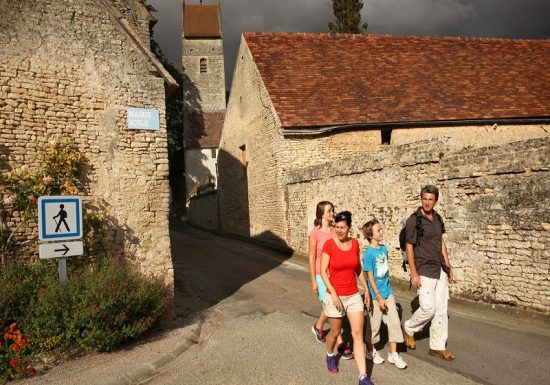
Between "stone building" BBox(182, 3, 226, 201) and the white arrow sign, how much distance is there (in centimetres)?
3654

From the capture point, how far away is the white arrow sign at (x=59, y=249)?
210 inches

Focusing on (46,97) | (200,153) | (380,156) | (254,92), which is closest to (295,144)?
(254,92)

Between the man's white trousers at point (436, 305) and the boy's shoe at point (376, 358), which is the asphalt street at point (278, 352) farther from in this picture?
the man's white trousers at point (436, 305)

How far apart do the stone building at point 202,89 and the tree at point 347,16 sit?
60.8 feet

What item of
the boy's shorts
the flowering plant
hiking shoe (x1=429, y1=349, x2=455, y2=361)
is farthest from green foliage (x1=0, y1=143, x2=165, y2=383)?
hiking shoe (x1=429, y1=349, x2=455, y2=361)

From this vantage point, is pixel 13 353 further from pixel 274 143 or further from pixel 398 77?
pixel 398 77

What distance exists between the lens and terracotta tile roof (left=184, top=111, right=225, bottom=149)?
1699 inches

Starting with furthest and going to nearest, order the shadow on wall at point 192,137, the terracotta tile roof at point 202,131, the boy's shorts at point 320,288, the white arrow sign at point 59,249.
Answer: the terracotta tile roof at point 202,131, the shadow on wall at point 192,137, the white arrow sign at point 59,249, the boy's shorts at point 320,288

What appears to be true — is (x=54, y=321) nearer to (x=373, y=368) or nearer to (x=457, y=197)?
(x=373, y=368)

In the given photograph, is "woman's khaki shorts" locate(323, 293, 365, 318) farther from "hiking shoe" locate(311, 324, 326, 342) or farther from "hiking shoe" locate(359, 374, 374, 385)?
"hiking shoe" locate(311, 324, 326, 342)

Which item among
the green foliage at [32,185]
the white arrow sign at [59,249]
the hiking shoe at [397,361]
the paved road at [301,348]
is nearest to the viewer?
the paved road at [301,348]

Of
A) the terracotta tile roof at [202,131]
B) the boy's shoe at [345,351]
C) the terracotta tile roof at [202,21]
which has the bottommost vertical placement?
the boy's shoe at [345,351]

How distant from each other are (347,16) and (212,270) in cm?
2465

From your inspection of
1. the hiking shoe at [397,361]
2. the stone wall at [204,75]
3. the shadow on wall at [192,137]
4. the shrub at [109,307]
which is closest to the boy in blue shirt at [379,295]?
the hiking shoe at [397,361]
